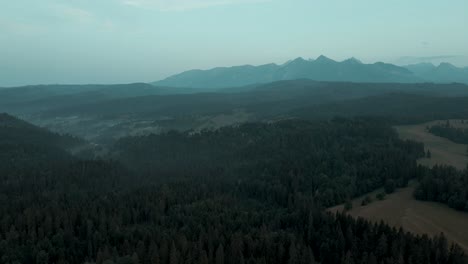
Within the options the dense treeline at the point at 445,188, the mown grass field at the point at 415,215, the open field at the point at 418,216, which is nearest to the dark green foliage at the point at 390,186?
the mown grass field at the point at 415,215

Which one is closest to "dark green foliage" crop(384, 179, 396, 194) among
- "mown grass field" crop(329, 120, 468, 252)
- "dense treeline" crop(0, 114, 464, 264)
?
"mown grass field" crop(329, 120, 468, 252)

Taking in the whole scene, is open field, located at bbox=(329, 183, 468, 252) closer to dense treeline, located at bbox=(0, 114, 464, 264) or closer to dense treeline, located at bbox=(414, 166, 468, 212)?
dense treeline, located at bbox=(414, 166, 468, 212)

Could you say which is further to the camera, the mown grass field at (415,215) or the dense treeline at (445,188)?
the dense treeline at (445,188)

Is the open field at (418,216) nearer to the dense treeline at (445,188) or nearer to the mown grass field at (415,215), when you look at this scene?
the mown grass field at (415,215)

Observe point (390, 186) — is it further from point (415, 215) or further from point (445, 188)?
point (415, 215)

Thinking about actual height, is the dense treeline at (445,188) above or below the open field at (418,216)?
above

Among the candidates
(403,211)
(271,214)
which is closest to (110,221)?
(271,214)
